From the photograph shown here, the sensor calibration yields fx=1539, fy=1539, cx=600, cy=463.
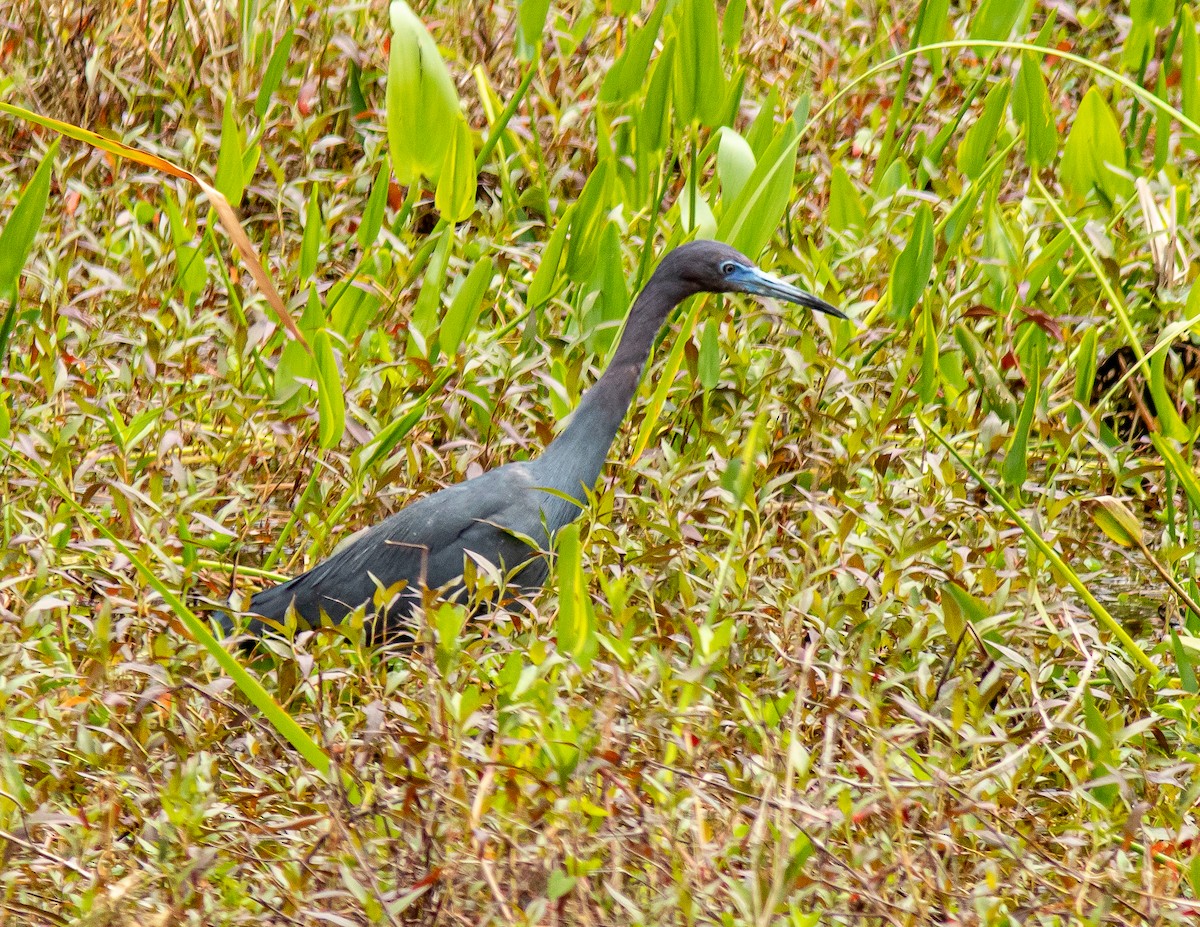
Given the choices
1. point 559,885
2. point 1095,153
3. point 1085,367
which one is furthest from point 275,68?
point 559,885

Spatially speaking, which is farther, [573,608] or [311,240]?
[311,240]

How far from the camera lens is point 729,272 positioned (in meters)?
3.57

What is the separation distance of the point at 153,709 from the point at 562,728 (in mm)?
855

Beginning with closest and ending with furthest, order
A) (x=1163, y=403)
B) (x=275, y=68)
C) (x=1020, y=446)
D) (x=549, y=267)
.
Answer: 1. (x=1163, y=403)
2. (x=1020, y=446)
3. (x=549, y=267)
4. (x=275, y=68)

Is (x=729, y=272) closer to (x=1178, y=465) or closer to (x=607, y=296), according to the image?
(x=607, y=296)

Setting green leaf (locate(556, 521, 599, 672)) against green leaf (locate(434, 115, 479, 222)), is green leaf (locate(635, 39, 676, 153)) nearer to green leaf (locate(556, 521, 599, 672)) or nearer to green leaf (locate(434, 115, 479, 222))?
green leaf (locate(434, 115, 479, 222))

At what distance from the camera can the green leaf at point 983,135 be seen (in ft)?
13.2

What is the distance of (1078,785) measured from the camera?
2.17 metres

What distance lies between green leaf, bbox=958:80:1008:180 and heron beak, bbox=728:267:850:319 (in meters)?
0.74

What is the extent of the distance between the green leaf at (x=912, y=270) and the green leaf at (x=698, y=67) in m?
0.58

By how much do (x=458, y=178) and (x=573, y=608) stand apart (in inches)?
63.4

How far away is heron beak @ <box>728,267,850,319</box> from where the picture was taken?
3.56 metres

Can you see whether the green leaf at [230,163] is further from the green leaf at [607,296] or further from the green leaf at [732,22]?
the green leaf at [732,22]

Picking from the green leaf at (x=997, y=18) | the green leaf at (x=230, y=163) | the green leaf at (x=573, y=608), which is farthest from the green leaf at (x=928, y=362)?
the green leaf at (x=230, y=163)
